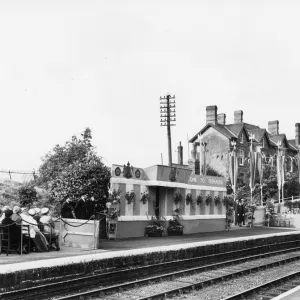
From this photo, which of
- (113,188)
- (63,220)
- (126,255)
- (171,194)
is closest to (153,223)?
(171,194)

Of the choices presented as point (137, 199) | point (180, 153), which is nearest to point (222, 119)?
point (180, 153)

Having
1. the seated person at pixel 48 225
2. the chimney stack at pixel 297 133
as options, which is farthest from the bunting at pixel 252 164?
the chimney stack at pixel 297 133

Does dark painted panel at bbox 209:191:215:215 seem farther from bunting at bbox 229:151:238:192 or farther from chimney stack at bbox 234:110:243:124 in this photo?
chimney stack at bbox 234:110:243:124

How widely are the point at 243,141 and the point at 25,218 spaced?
42.9 metres

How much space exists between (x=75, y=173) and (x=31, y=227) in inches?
185

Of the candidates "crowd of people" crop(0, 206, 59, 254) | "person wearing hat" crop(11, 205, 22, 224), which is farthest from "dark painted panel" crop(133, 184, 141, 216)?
"person wearing hat" crop(11, 205, 22, 224)

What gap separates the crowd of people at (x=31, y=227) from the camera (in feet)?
45.9

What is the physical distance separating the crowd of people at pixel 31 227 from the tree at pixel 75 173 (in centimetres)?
294

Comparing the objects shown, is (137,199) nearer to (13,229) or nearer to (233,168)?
(13,229)

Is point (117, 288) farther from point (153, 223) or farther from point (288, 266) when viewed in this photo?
point (153, 223)

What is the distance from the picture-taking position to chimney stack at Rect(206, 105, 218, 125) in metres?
54.6

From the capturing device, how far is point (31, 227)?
573 inches

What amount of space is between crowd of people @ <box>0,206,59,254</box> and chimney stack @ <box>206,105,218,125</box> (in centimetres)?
4030

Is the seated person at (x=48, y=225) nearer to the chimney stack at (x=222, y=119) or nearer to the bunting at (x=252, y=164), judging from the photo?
the bunting at (x=252, y=164)
